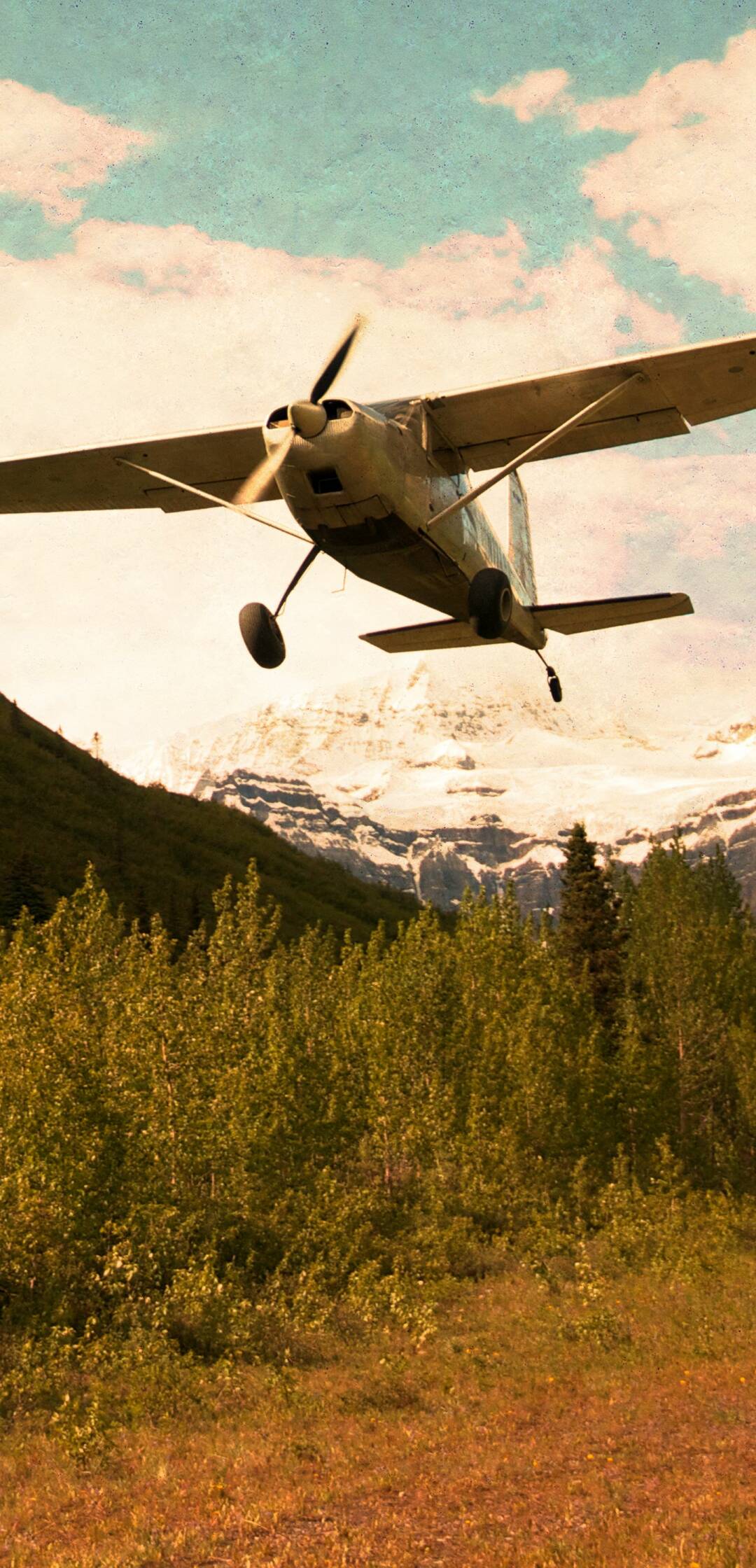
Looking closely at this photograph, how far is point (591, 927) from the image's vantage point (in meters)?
56.2

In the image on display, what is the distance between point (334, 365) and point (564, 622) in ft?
22.5

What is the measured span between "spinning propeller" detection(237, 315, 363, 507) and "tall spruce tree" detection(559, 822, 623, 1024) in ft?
142

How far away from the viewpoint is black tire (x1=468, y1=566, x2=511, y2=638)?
1237 cm

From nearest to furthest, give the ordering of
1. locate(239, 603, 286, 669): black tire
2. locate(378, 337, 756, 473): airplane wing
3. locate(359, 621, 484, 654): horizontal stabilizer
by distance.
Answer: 1. locate(239, 603, 286, 669): black tire
2. locate(378, 337, 756, 473): airplane wing
3. locate(359, 621, 484, 654): horizontal stabilizer

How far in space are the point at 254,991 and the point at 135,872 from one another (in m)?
75.5

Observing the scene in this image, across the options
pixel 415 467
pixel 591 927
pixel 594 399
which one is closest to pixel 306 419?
pixel 415 467

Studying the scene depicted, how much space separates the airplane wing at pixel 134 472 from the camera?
14.7 metres

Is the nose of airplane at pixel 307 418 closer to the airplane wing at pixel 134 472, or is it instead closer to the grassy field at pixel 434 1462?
the airplane wing at pixel 134 472

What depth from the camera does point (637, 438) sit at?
14.8 metres

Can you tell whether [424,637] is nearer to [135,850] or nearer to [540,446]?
[540,446]

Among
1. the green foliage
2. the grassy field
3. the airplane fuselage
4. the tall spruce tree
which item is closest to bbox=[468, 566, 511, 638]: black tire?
the airplane fuselage

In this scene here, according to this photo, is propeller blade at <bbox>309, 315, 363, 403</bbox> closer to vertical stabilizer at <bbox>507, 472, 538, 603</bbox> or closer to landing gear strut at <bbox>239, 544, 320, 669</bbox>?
landing gear strut at <bbox>239, 544, 320, 669</bbox>

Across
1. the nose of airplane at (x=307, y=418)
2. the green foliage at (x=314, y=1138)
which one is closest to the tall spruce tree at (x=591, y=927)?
the green foliage at (x=314, y=1138)

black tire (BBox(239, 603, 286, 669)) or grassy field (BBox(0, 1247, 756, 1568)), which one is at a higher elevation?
black tire (BBox(239, 603, 286, 669))
